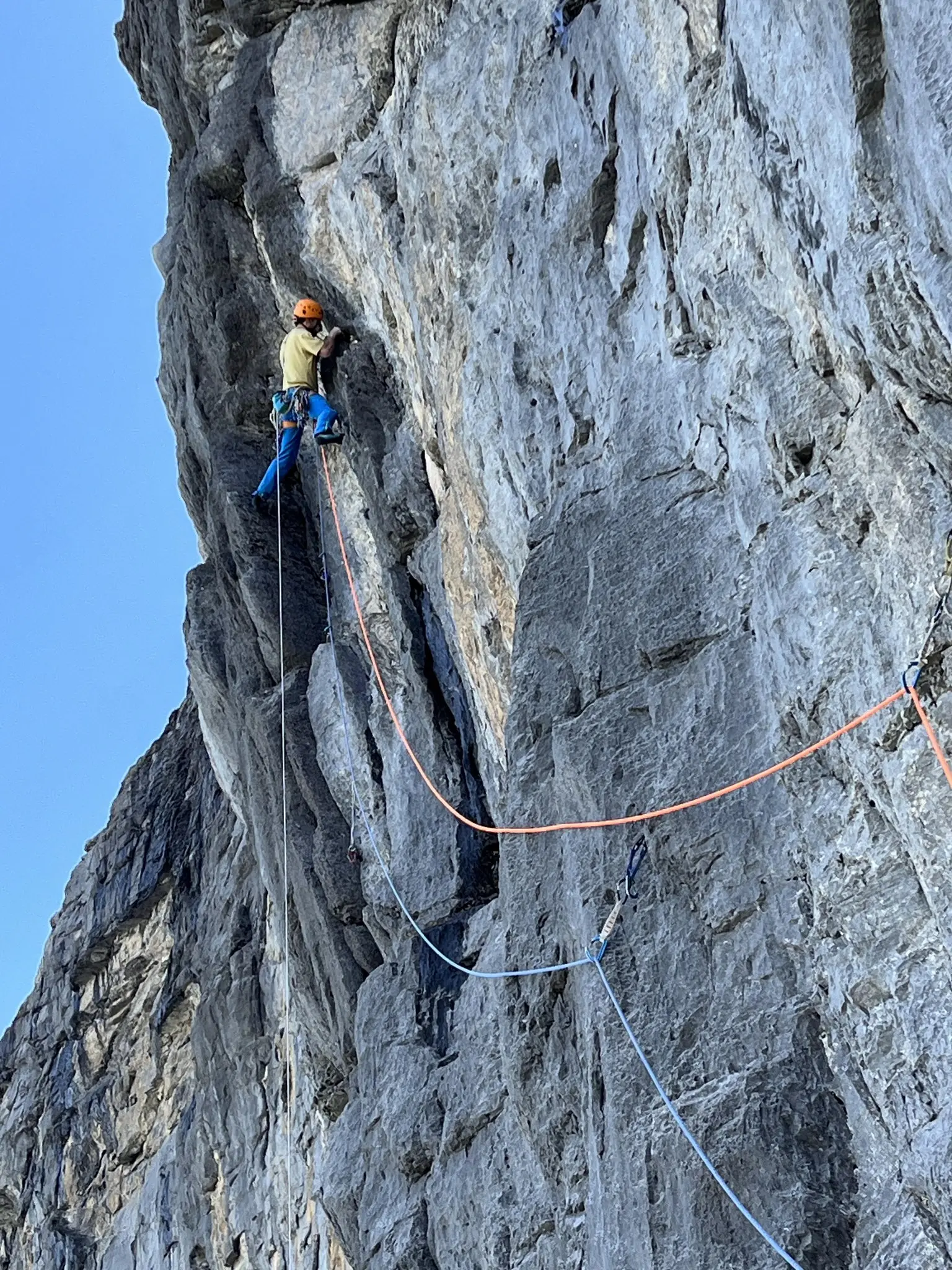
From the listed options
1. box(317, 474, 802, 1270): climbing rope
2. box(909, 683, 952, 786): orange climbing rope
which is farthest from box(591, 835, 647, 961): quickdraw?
box(909, 683, 952, 786): orange climbing rope

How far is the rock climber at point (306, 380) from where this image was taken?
1227cm

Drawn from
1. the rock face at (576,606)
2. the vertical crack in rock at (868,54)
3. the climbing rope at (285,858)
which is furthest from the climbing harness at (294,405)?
the vertical crack in rock at (868,54)

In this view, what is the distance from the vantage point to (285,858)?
12375 mm

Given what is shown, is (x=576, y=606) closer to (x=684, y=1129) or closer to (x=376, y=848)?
(x=684, y=1129)

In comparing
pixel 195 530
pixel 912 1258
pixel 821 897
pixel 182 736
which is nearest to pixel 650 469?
pixel 821 897

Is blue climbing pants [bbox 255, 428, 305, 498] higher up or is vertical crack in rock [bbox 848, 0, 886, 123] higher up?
blue climbing pants [bbox 255, 428, 305, 498]

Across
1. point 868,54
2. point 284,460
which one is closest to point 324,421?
point 284,460

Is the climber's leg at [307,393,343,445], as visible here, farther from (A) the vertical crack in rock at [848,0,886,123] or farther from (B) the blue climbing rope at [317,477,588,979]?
(A) the vertical crack in rock at [848,0,886,123]

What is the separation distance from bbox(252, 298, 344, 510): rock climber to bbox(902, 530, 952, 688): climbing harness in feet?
24.7

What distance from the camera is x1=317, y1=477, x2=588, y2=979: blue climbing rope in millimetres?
7660

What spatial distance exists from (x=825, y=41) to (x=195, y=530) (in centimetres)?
1063

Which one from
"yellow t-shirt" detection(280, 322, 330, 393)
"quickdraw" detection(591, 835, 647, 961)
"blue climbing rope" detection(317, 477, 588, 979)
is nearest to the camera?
"quickdraw" detection(591, 835, 647, 961)

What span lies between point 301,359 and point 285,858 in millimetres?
4018

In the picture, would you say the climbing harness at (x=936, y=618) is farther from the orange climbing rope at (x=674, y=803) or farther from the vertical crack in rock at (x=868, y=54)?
the vertical crack in rock at (x=868, y=54)
